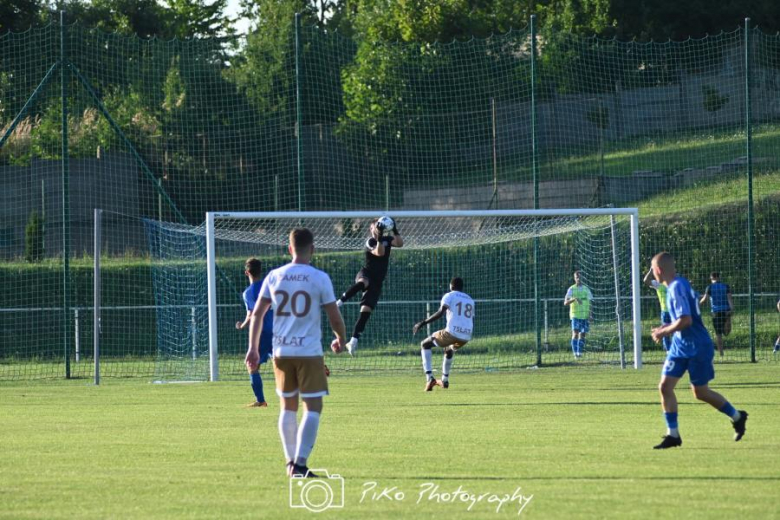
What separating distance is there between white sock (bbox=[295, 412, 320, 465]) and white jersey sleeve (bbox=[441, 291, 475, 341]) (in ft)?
34.3

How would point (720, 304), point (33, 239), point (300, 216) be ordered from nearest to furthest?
1. point (300, 216)
2. point (720, 304)
3. point (33, 239)

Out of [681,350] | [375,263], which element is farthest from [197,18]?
[681,350]

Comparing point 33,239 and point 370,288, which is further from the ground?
point 33,239

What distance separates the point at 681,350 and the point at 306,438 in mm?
4178

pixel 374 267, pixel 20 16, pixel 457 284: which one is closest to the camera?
pixel 374 267

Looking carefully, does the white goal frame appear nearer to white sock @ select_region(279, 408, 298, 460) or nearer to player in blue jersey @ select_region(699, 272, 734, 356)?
player in blue jersey @ select_region(699, 272, 734, 356)

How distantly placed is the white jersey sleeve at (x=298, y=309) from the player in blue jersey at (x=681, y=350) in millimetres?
3574

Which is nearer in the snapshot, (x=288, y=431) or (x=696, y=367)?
(x=288, y=431)

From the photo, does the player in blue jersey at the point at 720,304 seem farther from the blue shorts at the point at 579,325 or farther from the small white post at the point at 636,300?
the small white post at the point at 636,300

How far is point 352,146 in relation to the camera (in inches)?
1369

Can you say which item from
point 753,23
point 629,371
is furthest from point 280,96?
point 753,23

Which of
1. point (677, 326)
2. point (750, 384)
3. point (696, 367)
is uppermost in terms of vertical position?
point (677, 326)

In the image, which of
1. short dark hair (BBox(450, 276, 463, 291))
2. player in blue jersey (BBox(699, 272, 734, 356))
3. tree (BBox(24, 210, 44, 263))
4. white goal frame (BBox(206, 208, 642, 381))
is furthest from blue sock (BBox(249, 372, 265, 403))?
tree (BBox(24, 210, 44, 263))

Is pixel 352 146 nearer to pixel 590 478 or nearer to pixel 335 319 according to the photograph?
pixel 335 319
